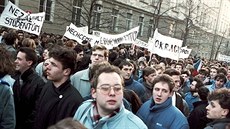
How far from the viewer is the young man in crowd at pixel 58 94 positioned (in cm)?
350

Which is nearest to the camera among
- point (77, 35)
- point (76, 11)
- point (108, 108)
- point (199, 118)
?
point (108, 108)

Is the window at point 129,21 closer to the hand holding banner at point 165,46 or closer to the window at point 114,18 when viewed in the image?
the window at point 114,18

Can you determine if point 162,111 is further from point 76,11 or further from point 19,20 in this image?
point 76,11

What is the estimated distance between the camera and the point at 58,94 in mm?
3621

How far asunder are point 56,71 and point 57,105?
0.40 m

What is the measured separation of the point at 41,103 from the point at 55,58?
52 centimetres

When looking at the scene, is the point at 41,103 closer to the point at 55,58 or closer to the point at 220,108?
the point at 55,58

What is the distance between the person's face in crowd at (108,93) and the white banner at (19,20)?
765cm

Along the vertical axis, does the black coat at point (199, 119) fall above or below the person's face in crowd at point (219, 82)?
below

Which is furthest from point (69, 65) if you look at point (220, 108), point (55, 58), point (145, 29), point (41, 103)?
point (145, 29)

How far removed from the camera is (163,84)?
4238 millimetres

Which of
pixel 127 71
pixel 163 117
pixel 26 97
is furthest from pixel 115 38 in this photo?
pixel 163 117

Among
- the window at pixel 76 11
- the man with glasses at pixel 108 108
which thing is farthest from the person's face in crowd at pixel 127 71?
the window at pixel 76 11

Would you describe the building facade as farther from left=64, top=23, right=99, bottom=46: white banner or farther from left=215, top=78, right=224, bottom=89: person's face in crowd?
left=215, top=78, right=224, bottom=89: person's face in crowd
